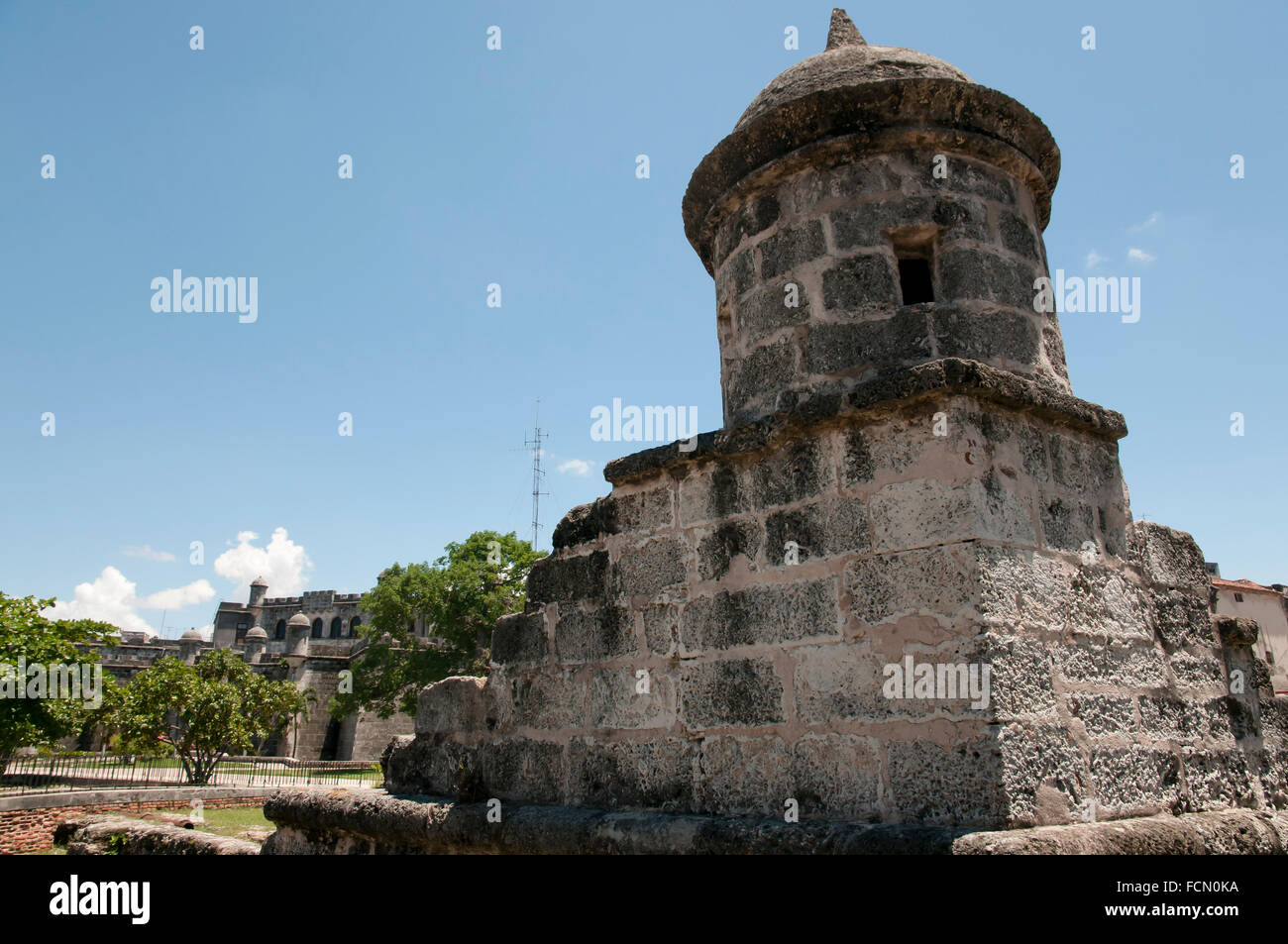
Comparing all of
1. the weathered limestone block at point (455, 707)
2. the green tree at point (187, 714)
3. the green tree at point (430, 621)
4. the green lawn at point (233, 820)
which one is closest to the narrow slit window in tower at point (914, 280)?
the weathered limestone block at point (455, 707)

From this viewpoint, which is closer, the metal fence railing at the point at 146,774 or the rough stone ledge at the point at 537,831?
the rough stone ledge at the point at 537,831

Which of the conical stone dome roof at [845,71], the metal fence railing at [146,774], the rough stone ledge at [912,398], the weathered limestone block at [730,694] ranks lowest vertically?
the metal fence railing at [146,774]

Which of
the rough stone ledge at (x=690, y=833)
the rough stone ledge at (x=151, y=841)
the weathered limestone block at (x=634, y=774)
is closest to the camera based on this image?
the rough stone ledge at (x=690, y=833)

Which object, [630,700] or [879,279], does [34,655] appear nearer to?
[630,700]

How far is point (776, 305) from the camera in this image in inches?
150

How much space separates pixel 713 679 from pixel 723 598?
13.5 inches

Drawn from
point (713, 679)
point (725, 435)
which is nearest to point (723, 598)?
point (713, 679)

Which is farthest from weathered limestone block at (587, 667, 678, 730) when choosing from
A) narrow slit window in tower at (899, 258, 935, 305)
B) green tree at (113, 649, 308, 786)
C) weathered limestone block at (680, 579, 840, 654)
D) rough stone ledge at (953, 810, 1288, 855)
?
green tree at (113, 649, 308, 786)

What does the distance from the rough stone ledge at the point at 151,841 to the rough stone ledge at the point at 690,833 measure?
124 cm

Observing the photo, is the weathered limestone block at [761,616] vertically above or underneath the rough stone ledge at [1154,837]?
above

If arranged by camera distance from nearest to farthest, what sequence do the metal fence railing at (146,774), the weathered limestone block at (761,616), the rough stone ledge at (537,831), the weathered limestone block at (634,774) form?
the rough stone ledge at (537,831) → the weathered limestone block at (761,616) → the weathered limestone block at (634,774) → the metal fence railing at (146,774)

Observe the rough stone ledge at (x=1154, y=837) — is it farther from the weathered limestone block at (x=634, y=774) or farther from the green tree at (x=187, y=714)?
the green tree at (x=187, y=714)

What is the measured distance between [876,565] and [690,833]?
1.26 m

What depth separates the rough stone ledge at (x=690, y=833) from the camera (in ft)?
8.15
